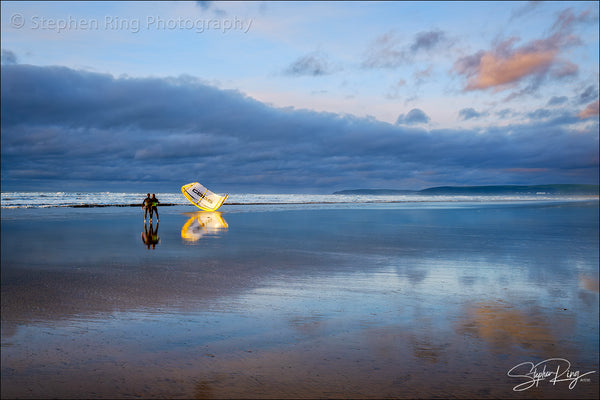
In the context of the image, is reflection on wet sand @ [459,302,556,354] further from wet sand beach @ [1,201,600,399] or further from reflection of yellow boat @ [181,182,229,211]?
reflection of yellow boat @ [181,182,229,211]

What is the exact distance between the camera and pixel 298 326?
636cm

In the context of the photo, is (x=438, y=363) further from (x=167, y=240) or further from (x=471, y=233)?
(x=471, y=233)

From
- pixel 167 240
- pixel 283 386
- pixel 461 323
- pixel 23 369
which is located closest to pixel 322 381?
pixel 283 386

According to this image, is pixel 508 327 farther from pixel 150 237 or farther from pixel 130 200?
pixel 130 200

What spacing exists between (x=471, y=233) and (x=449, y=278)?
11.4 m

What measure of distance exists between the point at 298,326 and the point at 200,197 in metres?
36.5

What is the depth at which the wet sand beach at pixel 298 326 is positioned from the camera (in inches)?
183

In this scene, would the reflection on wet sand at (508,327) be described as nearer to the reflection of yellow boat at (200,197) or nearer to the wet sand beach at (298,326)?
the wet sand beach at (298,326)

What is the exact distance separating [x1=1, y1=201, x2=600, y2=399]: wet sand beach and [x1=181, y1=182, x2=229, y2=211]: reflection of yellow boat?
91.4ft

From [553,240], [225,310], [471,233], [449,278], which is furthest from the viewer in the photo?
[471,233]

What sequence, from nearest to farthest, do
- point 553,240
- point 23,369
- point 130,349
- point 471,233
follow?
1. point 23,369
2. point 130,349
3. point 553,240
4. point 471,233

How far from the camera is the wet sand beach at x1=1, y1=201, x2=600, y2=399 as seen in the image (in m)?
4.66

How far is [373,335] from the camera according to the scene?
19.7 feet

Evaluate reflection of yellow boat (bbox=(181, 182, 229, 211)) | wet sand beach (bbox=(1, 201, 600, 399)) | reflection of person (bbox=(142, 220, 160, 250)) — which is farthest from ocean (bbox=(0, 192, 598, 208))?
wet sand beach (bbox=(1, 201, 600, 399))
